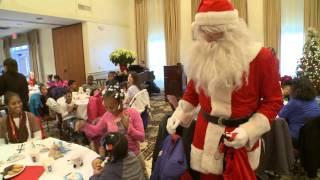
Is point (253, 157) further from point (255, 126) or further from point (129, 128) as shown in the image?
point (129, 128)

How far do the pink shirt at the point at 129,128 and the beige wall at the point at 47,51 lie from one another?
7.54 meters

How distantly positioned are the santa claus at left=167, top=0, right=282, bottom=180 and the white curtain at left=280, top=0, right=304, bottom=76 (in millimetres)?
6266

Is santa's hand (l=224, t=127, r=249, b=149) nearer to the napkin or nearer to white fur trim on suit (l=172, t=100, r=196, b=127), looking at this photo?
white fur trim on suit (l=172, t=100, r=196, b=127)

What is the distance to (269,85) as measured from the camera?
1314 millimetres

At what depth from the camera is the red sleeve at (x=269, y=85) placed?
1.31 metres

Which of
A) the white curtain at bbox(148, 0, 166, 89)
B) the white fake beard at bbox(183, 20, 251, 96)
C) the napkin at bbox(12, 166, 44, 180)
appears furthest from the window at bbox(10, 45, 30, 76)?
the white fake beard at bbox(183, 20, 251, 96)

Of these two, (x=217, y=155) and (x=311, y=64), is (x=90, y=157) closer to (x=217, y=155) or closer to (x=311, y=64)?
(x=217, y=155)

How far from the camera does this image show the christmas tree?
16.2ft

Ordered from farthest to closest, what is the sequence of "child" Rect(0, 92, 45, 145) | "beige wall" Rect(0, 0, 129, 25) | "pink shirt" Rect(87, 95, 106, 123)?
"beige wall" Rect(0, 0, 129, 25)
"pink shirt" Rect(87, 95, 106, 123)
"child" Rect(0, 92, 45, 145)

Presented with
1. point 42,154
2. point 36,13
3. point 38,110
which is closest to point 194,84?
point 42,154

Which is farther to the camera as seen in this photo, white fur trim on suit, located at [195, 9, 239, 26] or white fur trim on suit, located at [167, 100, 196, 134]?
white fur trim on suit, located at [167, 100, 196, 134]

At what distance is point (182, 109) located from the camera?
1571mm

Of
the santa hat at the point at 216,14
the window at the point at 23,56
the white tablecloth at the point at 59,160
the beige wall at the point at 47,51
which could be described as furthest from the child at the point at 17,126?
the window at the point at 23,56

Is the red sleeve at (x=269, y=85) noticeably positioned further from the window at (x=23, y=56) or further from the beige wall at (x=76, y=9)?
the window at (x=23, y=56)
